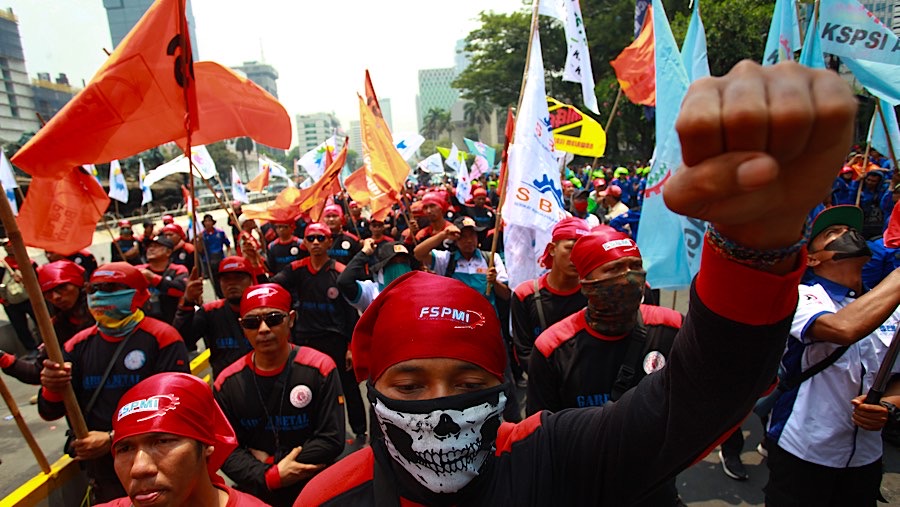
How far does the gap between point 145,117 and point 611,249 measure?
2878 mm

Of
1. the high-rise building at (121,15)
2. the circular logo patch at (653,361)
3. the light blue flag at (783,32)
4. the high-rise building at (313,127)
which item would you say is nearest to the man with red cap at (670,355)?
the circular logo patch at (653,361)

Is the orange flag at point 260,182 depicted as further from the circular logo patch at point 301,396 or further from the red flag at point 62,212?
the circular logo patch at point 301,396

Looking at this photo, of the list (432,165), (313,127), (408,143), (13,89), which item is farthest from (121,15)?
(408,143)

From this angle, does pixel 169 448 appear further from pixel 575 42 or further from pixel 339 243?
pixel 575 42

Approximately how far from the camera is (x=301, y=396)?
2975 millimetres

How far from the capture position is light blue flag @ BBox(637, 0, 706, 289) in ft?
11.8

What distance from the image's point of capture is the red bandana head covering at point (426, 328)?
1.33 meters

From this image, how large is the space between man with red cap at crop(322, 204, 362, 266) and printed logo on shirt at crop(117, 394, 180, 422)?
480 cm

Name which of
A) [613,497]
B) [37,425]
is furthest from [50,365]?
[37,425]

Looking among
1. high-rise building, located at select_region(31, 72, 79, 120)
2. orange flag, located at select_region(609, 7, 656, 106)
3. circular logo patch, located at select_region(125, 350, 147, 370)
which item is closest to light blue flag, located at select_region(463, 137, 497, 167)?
orange flag, located at select_region(609, 7, 656, 106)

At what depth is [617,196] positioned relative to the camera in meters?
8.94

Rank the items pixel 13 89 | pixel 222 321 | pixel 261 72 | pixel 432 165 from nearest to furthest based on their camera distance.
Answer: pixel 222 321, pixel 432 165, pixel 13 89, pixel 261 72

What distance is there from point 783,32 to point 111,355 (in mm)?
5991

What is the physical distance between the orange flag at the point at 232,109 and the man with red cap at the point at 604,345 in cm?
277
